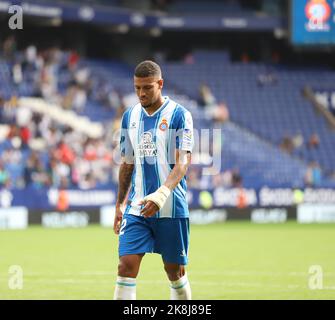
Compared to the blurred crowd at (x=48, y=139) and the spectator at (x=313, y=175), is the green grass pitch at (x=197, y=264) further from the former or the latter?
A: the spectator at (x=313, y=175)

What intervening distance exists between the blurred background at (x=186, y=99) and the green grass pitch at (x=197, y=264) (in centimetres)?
235

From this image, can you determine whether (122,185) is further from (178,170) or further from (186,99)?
(186,99)

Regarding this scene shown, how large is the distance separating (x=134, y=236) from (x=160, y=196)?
50cm

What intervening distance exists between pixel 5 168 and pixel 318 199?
1137cm

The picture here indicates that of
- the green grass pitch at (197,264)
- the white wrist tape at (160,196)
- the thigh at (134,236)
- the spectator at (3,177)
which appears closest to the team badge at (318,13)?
the green grass pitch at (197,264)

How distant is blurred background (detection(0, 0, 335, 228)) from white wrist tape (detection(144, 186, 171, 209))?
16.9 meters

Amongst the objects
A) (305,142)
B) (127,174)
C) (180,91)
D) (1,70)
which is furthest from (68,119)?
(127,174)

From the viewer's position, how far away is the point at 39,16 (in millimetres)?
33844

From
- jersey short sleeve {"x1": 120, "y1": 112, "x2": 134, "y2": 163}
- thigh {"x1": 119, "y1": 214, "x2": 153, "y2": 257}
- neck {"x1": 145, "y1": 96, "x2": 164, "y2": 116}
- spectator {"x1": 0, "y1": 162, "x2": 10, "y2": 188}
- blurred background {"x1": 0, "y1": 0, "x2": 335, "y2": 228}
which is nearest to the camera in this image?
thigh {"x1": 119, "y1": 214, "x2": 153, "y2": 257}

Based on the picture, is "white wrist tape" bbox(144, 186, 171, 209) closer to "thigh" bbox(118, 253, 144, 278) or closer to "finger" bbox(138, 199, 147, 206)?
"finger" bbox(138, 199, 147, 206)

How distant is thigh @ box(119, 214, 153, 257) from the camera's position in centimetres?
804

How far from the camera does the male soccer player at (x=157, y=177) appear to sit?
8.06 m

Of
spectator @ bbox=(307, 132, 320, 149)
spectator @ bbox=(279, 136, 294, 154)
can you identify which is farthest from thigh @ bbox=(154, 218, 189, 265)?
spectator @ bbox=(307, 132, 320, 149)

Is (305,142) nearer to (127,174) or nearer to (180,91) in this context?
(180,91)
